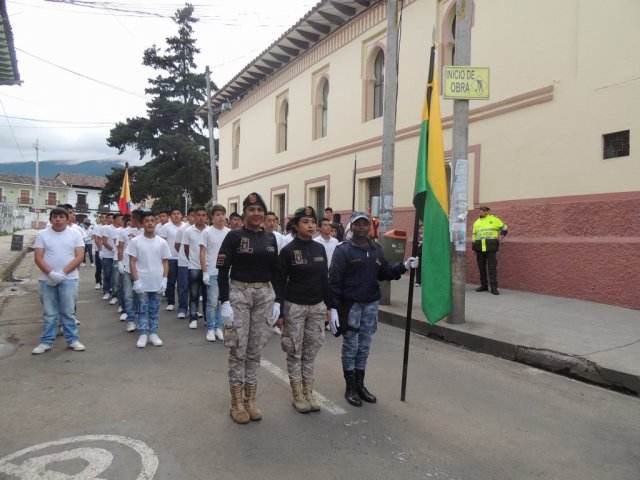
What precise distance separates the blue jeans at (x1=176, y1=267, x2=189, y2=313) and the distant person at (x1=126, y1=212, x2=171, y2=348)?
1412 mm


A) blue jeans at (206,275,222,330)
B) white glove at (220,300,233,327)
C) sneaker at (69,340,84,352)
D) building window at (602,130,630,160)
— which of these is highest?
building window at (602,130,630,160)

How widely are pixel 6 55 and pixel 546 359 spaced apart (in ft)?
43.8

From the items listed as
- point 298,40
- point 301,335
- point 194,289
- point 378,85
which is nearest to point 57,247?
point 194,289

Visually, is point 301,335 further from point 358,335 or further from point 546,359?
point 546,359

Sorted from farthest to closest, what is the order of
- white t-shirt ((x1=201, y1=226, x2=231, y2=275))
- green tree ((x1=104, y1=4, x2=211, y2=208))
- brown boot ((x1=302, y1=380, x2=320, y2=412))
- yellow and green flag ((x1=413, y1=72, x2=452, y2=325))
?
green tree ((x1=104, y1=4, x2=211, y2=208)), white t-shirt ((x1=201, y1=226, x2=231, y2=275)), yellow and green flag ((x1=413, y1=72, x2=452, y2=325)), brown boot ((x1=302, y1=380, x2=320, y2=412))

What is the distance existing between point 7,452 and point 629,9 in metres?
10.1

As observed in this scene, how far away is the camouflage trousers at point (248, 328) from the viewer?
3.79m

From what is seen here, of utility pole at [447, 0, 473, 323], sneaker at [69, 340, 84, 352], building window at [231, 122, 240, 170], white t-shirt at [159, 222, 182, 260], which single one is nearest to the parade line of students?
sneaker at [69, 340, 84, 352]

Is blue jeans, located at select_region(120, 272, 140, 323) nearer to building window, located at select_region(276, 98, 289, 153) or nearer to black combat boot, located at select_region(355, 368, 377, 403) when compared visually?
black combat boot, located at select_region(355, 368, 377, 403)

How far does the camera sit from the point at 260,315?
3934mm

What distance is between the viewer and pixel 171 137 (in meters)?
34.8

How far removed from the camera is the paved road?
3.02 m

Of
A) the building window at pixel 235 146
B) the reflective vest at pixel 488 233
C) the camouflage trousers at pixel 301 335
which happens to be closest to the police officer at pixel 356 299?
the camouflage trousers at pixel 301 335

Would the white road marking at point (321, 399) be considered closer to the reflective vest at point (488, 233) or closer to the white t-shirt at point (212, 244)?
the white t-shirt at point (212, 244)
